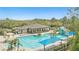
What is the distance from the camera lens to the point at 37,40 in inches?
95.0

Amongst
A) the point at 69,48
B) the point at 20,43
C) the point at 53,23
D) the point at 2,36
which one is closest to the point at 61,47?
the point at 69,48

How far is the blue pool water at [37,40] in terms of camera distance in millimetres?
2412

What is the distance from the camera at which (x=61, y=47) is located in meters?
2.43

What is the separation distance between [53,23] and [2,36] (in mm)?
514

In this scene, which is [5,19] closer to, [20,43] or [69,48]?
[20,43]

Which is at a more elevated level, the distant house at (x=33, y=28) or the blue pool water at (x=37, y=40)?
the distant house at (x=33, y=28)

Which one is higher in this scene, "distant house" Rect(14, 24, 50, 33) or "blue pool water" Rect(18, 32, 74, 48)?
"distant house" Rect(14, 24, 50, 33)

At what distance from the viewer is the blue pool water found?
2.41 metres

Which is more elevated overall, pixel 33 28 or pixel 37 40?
pixel 33 28

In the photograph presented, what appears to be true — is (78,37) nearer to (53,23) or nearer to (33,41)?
(53,23)
